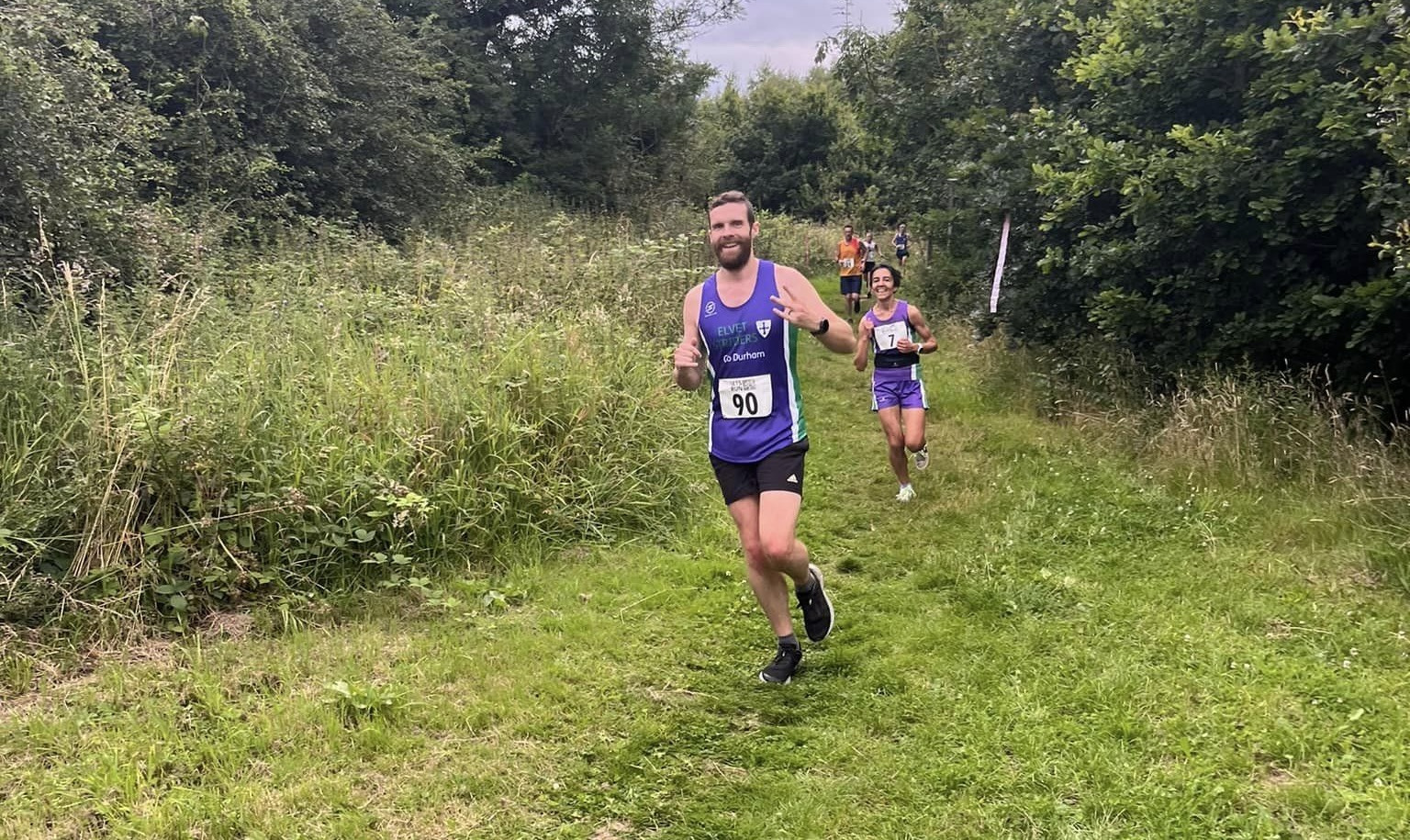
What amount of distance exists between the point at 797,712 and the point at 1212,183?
4.87 m

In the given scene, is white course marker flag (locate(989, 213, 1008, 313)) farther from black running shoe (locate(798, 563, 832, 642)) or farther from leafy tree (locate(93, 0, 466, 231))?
leafy tree (locate(93, 0, 466, 231))

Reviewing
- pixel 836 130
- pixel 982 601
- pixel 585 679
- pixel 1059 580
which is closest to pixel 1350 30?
pixel 1059 580

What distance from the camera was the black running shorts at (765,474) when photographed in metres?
3.64

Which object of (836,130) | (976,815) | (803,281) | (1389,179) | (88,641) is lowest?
(976,815)

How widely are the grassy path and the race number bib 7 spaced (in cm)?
180

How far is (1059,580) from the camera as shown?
4.70 metres

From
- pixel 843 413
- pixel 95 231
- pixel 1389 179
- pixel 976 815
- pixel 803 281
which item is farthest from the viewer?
pixel 843 413

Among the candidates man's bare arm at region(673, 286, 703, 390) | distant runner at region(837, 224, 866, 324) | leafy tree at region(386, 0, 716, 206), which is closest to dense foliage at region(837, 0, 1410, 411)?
man's bare arm at region(673, 286, 703, 390)

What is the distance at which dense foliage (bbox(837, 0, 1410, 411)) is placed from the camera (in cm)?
527

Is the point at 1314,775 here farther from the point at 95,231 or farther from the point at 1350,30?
the point at 95,231

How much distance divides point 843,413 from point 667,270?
259 cm

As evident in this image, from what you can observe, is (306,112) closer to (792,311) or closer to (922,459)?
(922,459)

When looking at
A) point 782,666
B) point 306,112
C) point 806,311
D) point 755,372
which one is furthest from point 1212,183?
point 306,112

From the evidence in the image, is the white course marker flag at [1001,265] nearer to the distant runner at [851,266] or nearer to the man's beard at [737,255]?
the man's beard at [737,255]
